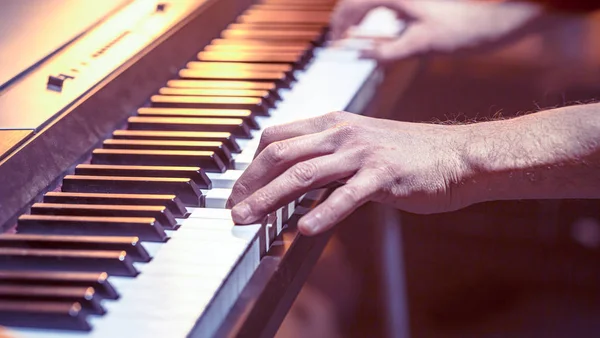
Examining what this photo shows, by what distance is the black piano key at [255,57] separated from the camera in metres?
1.39

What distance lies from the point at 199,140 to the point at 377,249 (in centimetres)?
152

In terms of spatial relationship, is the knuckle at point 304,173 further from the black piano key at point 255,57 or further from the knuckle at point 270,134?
the black piano key at point 255,57

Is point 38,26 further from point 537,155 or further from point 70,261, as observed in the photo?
point 537,155

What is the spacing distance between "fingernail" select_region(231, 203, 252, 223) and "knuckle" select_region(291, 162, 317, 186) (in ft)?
0.23

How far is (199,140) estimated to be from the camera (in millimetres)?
1104

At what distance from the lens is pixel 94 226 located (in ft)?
2.86

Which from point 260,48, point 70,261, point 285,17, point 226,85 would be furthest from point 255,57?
point 70,261

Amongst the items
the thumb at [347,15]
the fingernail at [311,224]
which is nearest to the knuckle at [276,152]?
the fingernail at [311,224]

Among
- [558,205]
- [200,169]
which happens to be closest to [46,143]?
[200,169]

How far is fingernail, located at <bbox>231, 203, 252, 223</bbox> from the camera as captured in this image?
887 millimetres

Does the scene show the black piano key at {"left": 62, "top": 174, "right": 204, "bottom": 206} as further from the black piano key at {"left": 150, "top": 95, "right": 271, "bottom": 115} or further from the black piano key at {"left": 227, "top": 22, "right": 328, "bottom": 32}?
the black piano key at {"left": 227, "top": 22, "right": 328, "bottom": 32}

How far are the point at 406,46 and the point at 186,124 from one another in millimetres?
673

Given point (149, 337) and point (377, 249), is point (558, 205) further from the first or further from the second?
point (149, 337)

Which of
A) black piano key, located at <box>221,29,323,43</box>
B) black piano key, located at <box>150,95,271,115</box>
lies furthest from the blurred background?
black piano key, located at <box>150,95,271,115</box>
